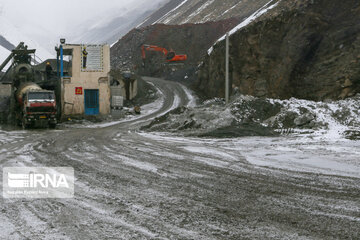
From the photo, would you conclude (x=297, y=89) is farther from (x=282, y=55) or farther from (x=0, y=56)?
(x=0, y=56)

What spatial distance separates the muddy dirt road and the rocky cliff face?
60.0 ft

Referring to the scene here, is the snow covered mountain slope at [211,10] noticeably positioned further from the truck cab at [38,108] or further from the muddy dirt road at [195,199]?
the muddy dirt road at [195,199]

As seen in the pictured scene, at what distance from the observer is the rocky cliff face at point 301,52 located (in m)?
27.3

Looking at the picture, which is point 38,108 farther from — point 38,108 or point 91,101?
point 91,101

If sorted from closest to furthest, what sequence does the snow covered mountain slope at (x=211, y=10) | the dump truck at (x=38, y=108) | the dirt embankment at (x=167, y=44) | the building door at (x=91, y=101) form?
the dump truck at (x=38, y=108) < the building door at (x=91, y=101) < the dirt embankment at (x=167, y=44) < the snow covered mountain slope at (x=211, y=10)

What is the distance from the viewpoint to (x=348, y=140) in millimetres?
13555

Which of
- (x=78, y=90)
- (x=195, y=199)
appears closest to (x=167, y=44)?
(x=78, y=90)

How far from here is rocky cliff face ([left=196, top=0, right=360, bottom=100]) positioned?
89.7 ft

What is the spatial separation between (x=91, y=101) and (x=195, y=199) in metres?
29.3

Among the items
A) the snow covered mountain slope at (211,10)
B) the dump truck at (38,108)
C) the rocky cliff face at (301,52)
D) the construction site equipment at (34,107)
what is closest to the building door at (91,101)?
the construction site equipment at (34,107)

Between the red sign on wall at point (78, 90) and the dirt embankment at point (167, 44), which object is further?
the dirt embankment at point (167, 44)

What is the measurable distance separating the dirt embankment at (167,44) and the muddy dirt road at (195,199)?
52532 millimetres

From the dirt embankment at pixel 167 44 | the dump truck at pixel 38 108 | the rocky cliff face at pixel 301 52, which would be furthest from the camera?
the dirt embankment at pixel 167 44

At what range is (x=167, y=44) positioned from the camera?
7531cm
